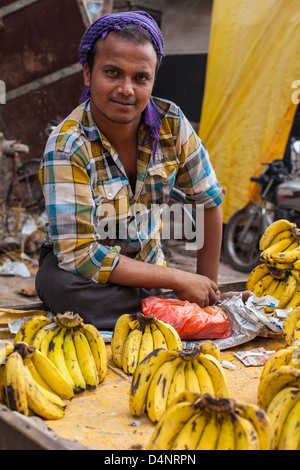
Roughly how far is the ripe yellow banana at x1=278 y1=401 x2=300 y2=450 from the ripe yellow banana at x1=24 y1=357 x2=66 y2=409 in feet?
2.43

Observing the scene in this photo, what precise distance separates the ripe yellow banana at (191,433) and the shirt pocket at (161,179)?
1.53 metres

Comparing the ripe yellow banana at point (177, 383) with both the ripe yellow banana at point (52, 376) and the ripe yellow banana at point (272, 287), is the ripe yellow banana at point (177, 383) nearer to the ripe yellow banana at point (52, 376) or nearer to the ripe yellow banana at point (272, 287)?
the ripe yellow banana at point (52, 376)

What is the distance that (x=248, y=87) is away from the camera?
6227 millimetres

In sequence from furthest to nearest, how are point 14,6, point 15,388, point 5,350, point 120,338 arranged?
point 14,6 → point 120,338 → point 5,350 → point 15,388

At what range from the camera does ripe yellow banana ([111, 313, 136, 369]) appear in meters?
2.17

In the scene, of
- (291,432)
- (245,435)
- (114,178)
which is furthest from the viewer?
(114,178)

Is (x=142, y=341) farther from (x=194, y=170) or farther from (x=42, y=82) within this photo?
(x=42, y=82)

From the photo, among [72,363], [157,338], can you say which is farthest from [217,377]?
[72,363]

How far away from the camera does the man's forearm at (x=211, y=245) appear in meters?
2.97

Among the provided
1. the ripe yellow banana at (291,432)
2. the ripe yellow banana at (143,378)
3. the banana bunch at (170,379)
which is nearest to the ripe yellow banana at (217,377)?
the banana bunch at (170,379)

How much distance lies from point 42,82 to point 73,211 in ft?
14.4

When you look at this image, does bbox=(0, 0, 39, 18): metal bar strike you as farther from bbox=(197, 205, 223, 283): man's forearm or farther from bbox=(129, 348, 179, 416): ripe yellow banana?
bbox=(129, 348, 179, 416): ripe yellow banana

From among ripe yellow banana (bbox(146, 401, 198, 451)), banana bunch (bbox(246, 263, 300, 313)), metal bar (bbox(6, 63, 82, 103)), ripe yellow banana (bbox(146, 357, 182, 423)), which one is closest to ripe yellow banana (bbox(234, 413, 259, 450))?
ripe yellow banana (bbox(146, 401, 198, 451))

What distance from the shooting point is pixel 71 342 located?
1.98 metres
